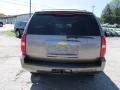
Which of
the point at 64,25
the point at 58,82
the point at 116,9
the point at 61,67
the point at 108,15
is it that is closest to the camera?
the point at 61,67

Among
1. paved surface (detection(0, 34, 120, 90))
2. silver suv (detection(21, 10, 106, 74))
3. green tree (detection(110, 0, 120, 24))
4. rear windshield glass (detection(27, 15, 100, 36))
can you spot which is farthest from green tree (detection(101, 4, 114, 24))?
silver suv (detection(21, 10, 106, 74))

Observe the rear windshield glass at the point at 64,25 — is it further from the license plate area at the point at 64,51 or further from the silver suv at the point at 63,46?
the license plate area at the point at 64,51

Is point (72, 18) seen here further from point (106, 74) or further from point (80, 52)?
point (106, 74)

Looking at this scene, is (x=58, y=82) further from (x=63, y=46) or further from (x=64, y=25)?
(x=64, y=25)

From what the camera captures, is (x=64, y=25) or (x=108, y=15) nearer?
(x=64, y=25)

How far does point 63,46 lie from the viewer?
6398 millimetres

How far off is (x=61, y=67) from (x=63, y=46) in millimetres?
475

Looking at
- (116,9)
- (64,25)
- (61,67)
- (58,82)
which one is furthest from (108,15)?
(61,67)

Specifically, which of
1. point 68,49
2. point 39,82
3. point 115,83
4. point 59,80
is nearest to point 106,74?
point 115,83

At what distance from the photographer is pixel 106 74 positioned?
8992mm

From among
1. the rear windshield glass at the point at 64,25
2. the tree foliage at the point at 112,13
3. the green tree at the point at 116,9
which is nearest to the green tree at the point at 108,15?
the tree foliage at the point at 112,13

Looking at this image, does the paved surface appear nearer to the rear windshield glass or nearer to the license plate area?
the license plate area

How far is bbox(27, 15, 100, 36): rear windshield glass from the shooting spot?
659cm

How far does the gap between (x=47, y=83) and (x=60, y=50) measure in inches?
59.8
